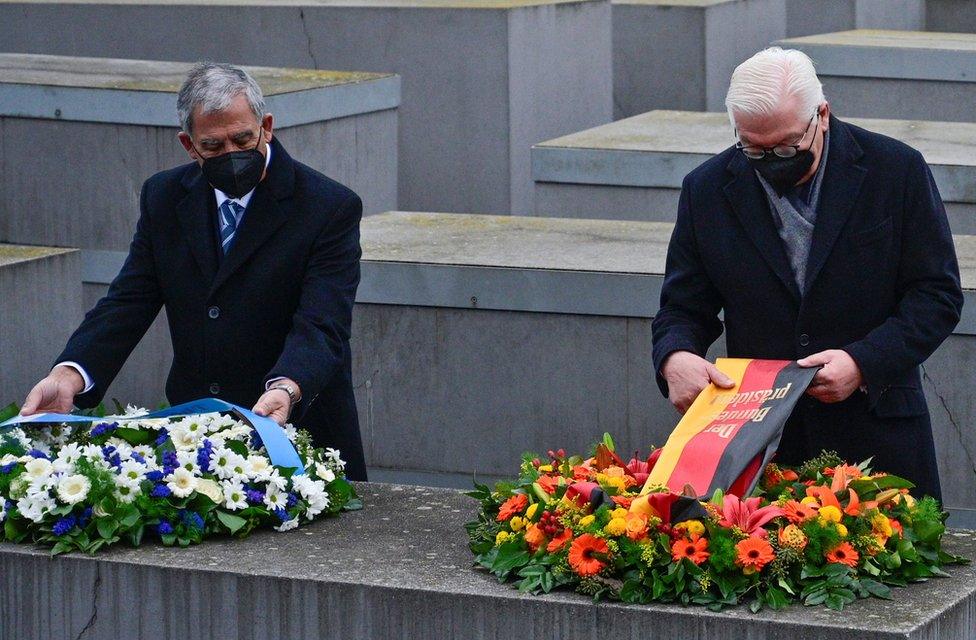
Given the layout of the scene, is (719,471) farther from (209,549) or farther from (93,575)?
(93,575)

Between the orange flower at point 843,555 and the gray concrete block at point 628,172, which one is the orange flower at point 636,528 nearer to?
the orange flower at point 843,555

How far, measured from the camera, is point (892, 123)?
997cm

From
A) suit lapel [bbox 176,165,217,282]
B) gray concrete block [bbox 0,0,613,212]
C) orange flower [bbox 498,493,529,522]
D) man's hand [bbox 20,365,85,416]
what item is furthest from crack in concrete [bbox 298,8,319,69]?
orange flower [bbox 498,493,529,522]

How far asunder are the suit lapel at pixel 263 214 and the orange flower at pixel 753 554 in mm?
1585

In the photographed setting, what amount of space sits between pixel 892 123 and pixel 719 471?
671 centimetres

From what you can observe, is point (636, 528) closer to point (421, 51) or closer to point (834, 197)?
point (834, 197)

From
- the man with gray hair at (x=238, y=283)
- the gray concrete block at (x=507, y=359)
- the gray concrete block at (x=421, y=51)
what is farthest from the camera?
the gray concrete block at (x=421, y=51)

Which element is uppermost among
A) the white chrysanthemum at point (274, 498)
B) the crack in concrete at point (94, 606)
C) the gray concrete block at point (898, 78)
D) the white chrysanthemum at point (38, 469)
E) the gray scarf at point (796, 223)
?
the gray concrete block at point (898, 78)

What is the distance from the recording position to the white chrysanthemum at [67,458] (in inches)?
156

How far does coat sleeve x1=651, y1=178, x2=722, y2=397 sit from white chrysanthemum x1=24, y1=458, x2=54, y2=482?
143 centimetres

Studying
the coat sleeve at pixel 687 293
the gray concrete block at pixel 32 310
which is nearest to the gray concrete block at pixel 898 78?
the gray concrete block at pixel 32 310

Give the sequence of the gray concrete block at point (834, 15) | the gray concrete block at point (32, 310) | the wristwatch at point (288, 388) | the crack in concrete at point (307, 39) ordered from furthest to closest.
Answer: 1. the gray concrete block at point (834, 15)
2. the crack in concrete at point (307, 39)
3. the gray concrete block at point (32, 310)
4. the wristwatch at point (288, 388)

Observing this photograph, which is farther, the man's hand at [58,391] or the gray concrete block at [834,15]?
the gray concrete block at [834,15]

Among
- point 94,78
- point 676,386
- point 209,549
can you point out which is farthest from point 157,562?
point 94,78
